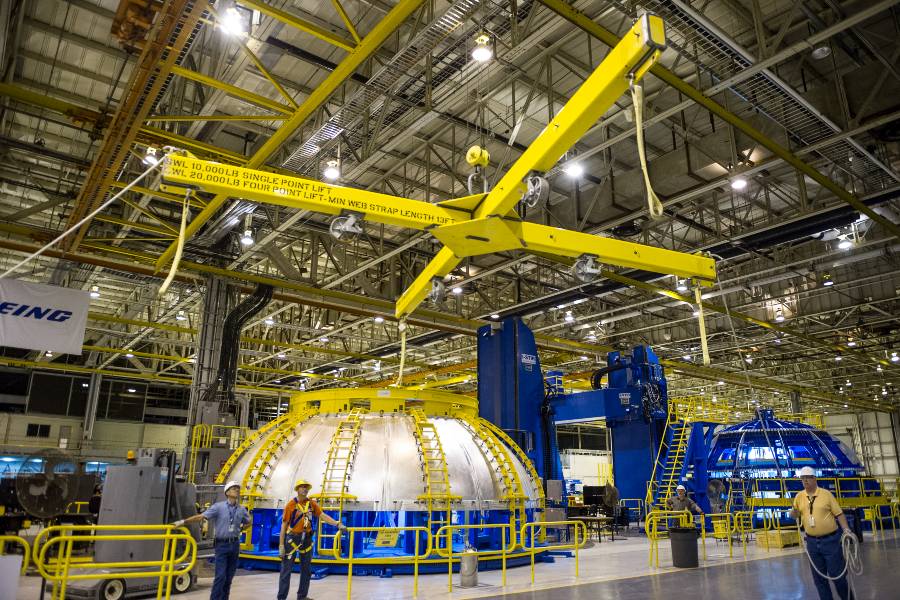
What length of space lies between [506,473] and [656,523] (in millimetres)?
4159

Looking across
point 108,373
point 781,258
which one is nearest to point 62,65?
point 781,258

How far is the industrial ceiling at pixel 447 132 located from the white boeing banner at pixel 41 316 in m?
1.43

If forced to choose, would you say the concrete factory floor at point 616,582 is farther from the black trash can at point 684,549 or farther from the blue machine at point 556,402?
the blue machine at point 556,402

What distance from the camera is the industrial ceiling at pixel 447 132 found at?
1097 cm

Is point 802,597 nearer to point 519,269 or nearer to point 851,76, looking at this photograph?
point 851,76

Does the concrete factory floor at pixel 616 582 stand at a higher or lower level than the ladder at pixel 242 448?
lower

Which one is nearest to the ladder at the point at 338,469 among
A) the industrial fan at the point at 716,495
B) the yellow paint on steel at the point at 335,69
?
the yellow paint on steel at the point at 335,69

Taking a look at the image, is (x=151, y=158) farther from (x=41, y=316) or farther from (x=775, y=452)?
(x=775, y=452)

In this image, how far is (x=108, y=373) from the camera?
36.1m

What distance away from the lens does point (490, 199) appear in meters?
7.93

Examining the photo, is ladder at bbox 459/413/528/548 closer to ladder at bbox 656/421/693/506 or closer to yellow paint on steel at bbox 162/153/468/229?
yellow paint on steel at bbox 162/153/468/229

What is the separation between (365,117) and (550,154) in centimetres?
770

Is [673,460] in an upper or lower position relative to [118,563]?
upper

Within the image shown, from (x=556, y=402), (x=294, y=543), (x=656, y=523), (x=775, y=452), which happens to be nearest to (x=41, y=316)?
(x=294, y=543)
